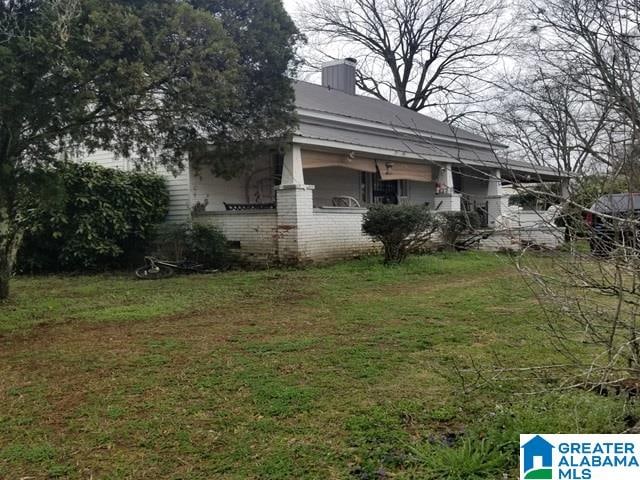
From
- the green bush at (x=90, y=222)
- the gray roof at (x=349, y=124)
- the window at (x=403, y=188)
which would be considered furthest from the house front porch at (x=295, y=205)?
the window at (x=403, y=188)

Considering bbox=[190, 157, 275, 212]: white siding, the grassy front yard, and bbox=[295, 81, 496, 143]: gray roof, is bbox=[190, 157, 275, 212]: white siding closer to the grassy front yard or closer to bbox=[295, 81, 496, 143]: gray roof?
bbox=[295, 81, 496, 143]: gray roof

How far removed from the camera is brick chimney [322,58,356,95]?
68.7ft

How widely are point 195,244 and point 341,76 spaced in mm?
12202

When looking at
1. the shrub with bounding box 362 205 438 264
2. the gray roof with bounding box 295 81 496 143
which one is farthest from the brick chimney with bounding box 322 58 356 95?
the shrub with bounding box 362 205 438 264

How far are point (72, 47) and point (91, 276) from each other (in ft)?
20.4

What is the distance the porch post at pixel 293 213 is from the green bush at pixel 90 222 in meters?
3.07

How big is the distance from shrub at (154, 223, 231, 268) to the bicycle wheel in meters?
0.87

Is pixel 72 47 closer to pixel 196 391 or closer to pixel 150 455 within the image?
pixel 196 391

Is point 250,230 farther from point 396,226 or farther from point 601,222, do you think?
point 601,222

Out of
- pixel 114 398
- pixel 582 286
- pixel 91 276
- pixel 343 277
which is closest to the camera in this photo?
pixel 582 286

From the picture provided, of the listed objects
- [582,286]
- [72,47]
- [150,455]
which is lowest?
[150,455]

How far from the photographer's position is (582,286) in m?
2.86

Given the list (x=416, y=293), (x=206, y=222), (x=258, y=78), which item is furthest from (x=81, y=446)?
(x=206, y=222)

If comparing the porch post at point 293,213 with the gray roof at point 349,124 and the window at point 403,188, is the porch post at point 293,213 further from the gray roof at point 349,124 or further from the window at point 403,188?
the window at point 403,188
